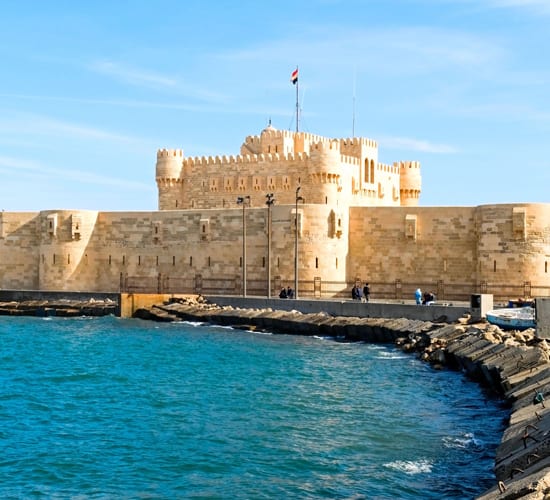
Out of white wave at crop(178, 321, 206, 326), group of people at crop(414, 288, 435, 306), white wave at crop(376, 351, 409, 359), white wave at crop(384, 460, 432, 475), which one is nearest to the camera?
white wave at crop(384, 460, 432, 475)

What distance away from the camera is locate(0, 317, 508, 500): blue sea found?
41.8 feet

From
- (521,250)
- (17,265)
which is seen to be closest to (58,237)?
(17,265)

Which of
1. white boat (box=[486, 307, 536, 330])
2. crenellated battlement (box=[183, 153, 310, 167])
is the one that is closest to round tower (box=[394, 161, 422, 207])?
crenellated battlement (box=[183, 153, 310, 167])

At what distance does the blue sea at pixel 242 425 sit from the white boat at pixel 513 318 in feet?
10.1

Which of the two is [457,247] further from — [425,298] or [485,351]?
[485,351]

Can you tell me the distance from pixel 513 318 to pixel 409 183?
88.2 feet

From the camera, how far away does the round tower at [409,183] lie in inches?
2021

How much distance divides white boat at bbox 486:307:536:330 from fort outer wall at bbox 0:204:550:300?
20.9ft

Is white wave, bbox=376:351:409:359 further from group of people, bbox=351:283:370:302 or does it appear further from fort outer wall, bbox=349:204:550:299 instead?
fort outer wall, bbox=349:204:550:299

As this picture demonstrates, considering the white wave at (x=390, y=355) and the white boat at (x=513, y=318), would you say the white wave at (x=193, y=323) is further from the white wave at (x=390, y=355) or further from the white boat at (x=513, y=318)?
the white boat at (x=513, y=318)

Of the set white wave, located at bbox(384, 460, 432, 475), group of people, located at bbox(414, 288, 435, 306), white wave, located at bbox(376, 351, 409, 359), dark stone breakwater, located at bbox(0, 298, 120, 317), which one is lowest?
white wave, located at bbox(384, 460, 432, 475)

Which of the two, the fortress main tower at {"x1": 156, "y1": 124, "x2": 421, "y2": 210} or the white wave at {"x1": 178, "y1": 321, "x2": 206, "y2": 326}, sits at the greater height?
the fortress main tower at {"x1": 156, "y1": 124, "x2": 421, "y2": 210}

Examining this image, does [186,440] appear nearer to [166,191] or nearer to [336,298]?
[336,298]

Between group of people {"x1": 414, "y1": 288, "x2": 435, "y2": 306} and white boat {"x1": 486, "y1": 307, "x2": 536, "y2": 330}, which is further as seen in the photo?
group of people {"x1": 414, "y1": 288, "x2": 435, "y2": 306}
